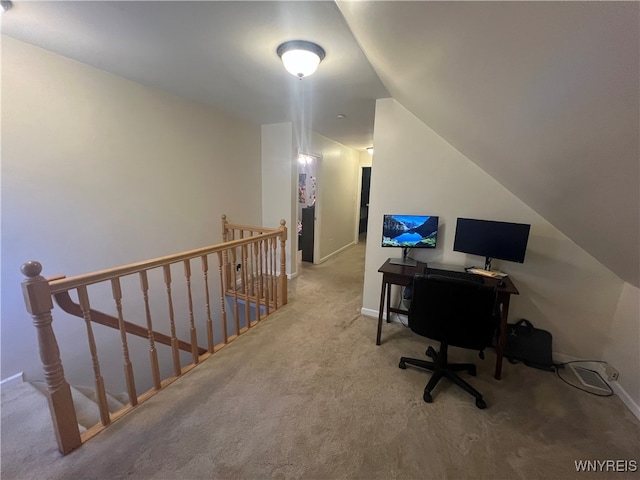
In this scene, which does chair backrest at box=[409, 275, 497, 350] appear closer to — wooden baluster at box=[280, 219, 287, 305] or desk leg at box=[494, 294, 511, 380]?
desk leg at box=[494, 294, 511, 380]

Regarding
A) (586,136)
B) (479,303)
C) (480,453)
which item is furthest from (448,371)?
(586,136)

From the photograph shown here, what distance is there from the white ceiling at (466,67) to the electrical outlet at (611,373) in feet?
2.44

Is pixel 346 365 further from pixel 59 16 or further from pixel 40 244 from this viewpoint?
pixel 59 16

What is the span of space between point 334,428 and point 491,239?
188 centimetres

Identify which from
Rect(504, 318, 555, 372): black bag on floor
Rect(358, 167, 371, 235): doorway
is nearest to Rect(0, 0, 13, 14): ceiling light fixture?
Rect(504, 318, 555, 372): black bag on floor

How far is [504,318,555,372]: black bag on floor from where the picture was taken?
2.18 metres

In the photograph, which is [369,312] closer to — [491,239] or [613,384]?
[491,239]

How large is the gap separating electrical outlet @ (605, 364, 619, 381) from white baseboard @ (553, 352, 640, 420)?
0.02 meters

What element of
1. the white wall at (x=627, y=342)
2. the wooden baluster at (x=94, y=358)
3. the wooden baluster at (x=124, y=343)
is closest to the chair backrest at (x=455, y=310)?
the white wall at (x=627, y=342)

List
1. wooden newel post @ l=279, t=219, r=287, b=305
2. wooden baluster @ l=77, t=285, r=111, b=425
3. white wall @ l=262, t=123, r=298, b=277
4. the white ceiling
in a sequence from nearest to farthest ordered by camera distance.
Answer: the white ceiling → wooden baluster @ l=77, t=285, r=111, b=425 → wooden newel post @ l=279, t=219, r=287, b=305 → white wall @ l=262, t=123, r=298, b=277

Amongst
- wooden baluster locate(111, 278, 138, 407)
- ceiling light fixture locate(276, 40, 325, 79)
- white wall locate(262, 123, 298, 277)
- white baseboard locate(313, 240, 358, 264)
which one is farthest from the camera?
white baseboard locate(313, 240, 358, 264)

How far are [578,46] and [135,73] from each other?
2.92 metres

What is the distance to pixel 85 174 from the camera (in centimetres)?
222

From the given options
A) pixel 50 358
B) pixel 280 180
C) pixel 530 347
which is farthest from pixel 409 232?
pixel 50 358
